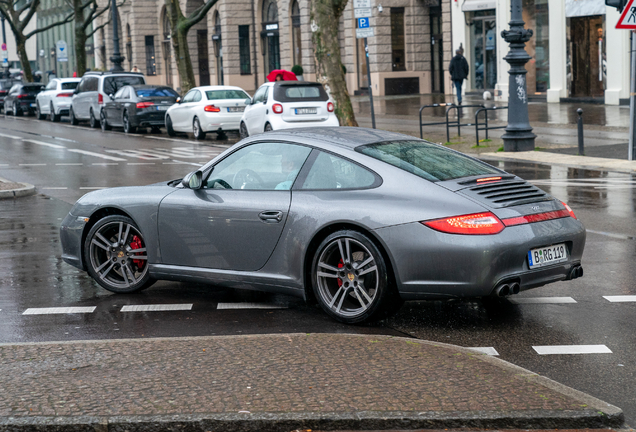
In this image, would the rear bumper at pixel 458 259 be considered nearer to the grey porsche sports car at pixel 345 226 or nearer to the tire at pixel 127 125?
the grey porsche sports car at pixel 345 226

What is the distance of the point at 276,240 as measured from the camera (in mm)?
6547

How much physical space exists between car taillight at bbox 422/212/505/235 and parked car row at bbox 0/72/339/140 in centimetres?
1551

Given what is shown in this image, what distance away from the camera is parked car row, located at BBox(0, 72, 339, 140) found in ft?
72.8

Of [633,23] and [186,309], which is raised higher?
[633,23]

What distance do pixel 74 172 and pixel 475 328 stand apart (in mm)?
13042

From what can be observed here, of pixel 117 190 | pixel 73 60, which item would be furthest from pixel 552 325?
pixel 73 60

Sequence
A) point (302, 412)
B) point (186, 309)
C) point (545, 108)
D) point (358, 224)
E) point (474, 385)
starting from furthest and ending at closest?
point (545, 108) → point (186, 309) → point (358, 224) → point (474, 385) → point (302, 412)

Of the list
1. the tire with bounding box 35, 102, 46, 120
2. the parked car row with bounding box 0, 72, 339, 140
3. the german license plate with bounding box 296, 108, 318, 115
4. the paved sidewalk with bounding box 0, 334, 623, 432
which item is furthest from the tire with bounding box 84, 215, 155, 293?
the tire with bounding box 35, 102, 46, 120

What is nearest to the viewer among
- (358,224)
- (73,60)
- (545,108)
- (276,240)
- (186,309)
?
(358,224)

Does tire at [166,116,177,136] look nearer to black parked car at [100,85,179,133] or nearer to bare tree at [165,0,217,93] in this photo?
black parked car at [100,85,179,133]

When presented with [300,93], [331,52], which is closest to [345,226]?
[300,93]

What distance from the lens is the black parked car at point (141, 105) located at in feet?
93.4

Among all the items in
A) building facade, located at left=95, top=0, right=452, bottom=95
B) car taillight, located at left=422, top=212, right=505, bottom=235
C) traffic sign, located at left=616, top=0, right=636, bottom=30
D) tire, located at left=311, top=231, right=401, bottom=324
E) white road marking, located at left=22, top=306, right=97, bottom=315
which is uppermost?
building facade, located at left=95, top=0, right=452, bottom=95

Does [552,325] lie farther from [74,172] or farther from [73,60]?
[73,60]
